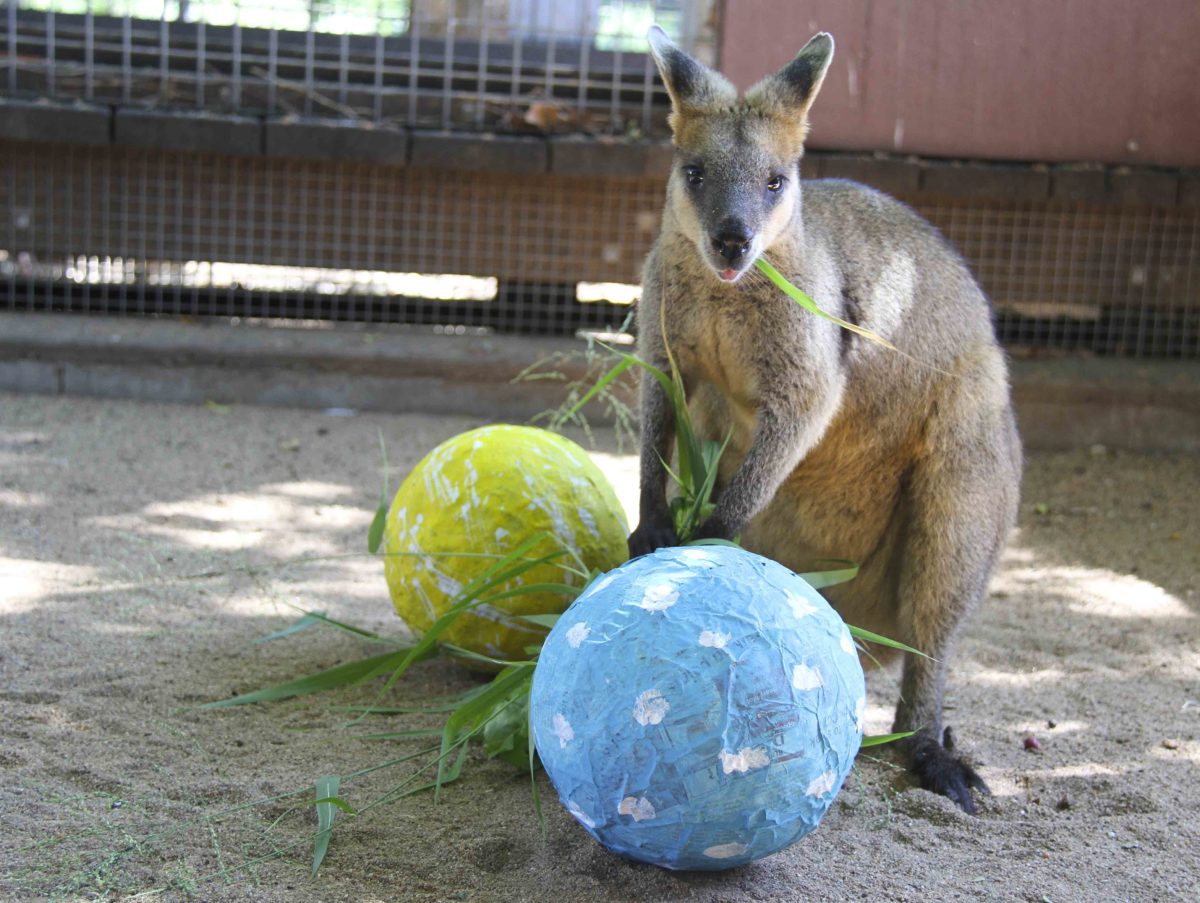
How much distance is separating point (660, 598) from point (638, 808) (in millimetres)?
388

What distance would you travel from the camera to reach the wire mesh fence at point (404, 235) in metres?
6.88

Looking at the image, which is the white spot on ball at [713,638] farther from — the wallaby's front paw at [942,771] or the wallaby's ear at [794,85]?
the wallaby's ear at [794,85]

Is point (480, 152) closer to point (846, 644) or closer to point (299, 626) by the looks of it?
point (299, 626)

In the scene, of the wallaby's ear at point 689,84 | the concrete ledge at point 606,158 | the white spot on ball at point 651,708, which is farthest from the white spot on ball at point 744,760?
the concrete ledge at point 606,158

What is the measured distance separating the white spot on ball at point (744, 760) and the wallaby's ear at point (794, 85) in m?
1.79

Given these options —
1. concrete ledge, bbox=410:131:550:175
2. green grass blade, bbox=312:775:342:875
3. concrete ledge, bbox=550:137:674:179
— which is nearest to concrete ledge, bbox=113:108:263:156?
concrete ledge, bbox=410:131:550:175

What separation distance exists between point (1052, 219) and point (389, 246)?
143 inches

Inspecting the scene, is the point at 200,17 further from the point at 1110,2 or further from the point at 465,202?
the point at 1110,2

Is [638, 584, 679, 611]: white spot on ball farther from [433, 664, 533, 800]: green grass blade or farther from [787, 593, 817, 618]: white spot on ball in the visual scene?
[433, 664, 533, 800]: green grass blade

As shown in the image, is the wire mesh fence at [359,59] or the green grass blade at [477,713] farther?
the wire mesh fence at [359,59]

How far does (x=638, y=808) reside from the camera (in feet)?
7.50

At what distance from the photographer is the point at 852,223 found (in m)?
3.68

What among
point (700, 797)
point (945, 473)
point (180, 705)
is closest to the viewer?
point (700, 797)

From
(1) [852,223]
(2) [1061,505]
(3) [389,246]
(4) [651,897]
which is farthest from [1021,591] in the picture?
(3) [389,246]
